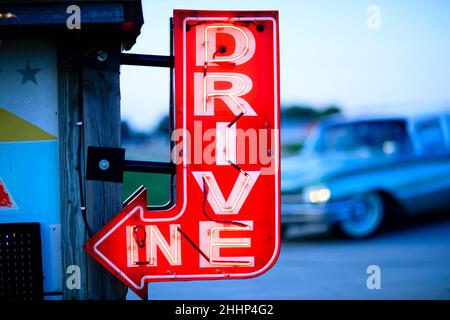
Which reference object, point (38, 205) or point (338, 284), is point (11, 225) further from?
point (338, 284)

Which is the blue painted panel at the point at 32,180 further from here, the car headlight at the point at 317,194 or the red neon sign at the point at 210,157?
the car headlight at the point at 317,194

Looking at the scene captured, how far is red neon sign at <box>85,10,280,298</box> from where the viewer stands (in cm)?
411

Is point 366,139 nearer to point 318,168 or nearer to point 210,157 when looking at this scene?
point 318,168

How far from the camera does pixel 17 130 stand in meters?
4.24

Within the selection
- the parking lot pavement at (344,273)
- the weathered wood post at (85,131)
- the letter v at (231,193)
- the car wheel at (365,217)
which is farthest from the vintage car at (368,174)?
the weathered wood post at (85,131)

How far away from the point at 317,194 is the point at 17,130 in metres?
5.88

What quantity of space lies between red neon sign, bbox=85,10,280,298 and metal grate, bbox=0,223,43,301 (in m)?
0.41

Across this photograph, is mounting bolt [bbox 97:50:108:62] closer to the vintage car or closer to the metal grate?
the metal grate

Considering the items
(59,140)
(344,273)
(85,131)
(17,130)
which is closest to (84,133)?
(85,131)

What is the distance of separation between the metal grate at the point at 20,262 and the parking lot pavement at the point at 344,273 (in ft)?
10.9

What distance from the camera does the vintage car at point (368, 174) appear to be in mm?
9516

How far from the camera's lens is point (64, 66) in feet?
13.7

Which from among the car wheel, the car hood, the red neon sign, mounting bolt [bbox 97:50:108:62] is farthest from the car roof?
mounting bolt [bbox 97:50:108:62]

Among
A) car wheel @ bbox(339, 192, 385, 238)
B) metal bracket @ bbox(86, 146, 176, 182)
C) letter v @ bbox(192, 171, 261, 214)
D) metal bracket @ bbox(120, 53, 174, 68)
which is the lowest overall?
car wheel @ bbox(339, 192, 385, 238)
